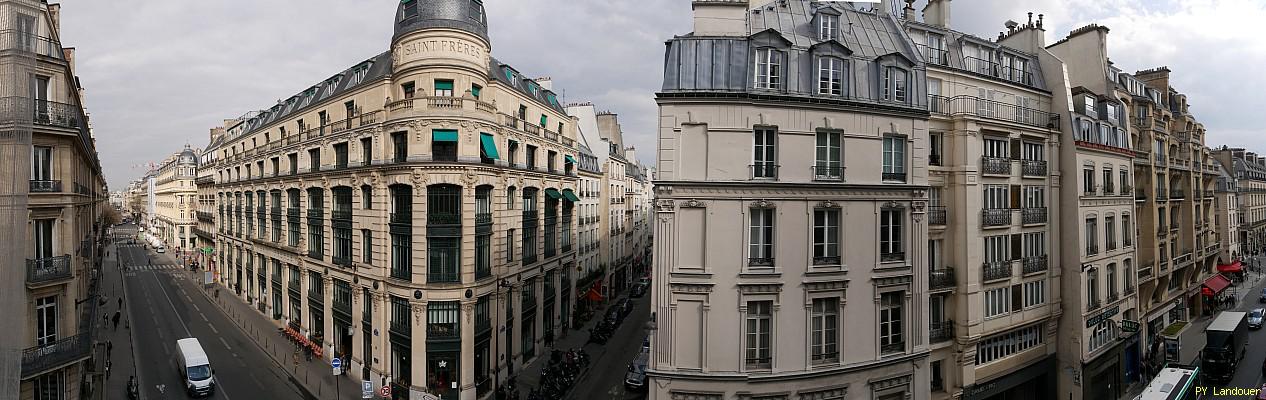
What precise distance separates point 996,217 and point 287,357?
142 ft

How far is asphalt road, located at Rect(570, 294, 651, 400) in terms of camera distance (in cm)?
3102

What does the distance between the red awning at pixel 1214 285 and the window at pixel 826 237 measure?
48.2 meters

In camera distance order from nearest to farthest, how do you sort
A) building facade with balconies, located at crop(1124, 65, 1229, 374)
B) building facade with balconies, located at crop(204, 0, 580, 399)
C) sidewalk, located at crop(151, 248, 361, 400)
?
1. building facade with balconies, located at crop(204, 0, 580, 399)
2. sidewalk, located at crop(151, 248, 361, 400)
3. building facade with balconies, located at crop(1124, 65, 1229, 374)

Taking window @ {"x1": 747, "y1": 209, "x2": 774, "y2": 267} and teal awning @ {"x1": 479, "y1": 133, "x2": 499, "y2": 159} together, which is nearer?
window @ {"x1": 747, "y1": 209, "x2": 774, "y2": 267}

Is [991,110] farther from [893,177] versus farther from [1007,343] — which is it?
[1007,343]

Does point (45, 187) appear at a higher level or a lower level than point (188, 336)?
higher

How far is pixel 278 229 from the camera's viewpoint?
147 ft

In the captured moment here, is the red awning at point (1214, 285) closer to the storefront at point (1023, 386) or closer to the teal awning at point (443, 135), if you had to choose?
the storefront at point (1023, 386)

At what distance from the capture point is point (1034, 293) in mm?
25922

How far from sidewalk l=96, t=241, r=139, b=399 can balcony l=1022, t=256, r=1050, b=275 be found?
154 feet

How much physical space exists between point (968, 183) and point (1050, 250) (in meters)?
8.27

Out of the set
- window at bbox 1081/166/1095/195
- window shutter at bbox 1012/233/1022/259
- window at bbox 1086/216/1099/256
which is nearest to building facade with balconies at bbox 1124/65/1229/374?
window at bbox 1081/166/1095/195

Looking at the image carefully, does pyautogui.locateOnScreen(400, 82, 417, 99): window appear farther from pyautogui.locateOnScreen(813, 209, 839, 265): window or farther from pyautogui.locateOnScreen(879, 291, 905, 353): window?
pyautogui.locateOnScreen(879, 291, 905, 353): window

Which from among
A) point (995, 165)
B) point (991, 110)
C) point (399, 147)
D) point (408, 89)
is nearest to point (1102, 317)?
point (995, 165)
